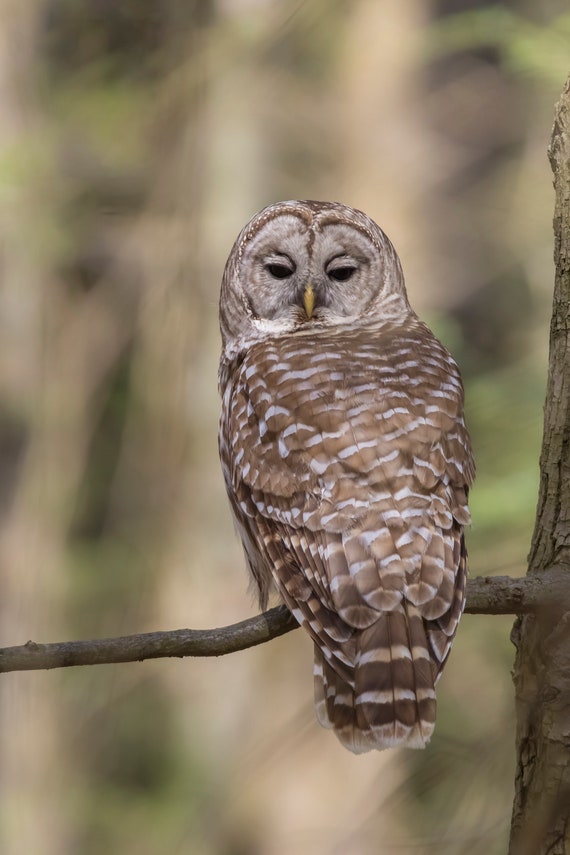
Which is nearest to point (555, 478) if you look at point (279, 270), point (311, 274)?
point (311, 274)

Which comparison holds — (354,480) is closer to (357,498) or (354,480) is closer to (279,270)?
(357,498)

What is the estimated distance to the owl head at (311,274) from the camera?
4.22m

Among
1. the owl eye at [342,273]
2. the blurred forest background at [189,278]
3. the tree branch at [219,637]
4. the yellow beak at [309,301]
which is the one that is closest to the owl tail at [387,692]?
the tree branch at [219,637]

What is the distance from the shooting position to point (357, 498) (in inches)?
120

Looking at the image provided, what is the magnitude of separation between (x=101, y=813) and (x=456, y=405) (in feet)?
23.0

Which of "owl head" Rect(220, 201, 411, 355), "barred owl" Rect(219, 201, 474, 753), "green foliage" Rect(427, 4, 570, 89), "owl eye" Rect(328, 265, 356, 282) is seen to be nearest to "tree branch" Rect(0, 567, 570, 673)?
"barred owl" Rect(219, 201, 474, 753)

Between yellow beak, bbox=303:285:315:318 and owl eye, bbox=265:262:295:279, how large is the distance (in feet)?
0.79

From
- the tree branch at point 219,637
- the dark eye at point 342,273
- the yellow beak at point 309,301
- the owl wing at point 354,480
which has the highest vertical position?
the dark eye at point 342,273

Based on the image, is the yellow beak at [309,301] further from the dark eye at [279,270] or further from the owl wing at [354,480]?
the owl wing at [354,480]

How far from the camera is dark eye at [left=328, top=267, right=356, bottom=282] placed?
4344mm

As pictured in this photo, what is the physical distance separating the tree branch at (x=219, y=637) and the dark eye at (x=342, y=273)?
1763 millimetres

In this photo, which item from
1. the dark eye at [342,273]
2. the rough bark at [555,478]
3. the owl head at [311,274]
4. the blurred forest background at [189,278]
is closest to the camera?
the rough bark at [555,478]

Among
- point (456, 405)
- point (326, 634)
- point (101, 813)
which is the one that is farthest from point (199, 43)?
point (101, 813)

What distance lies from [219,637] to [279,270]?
7.23 ft
